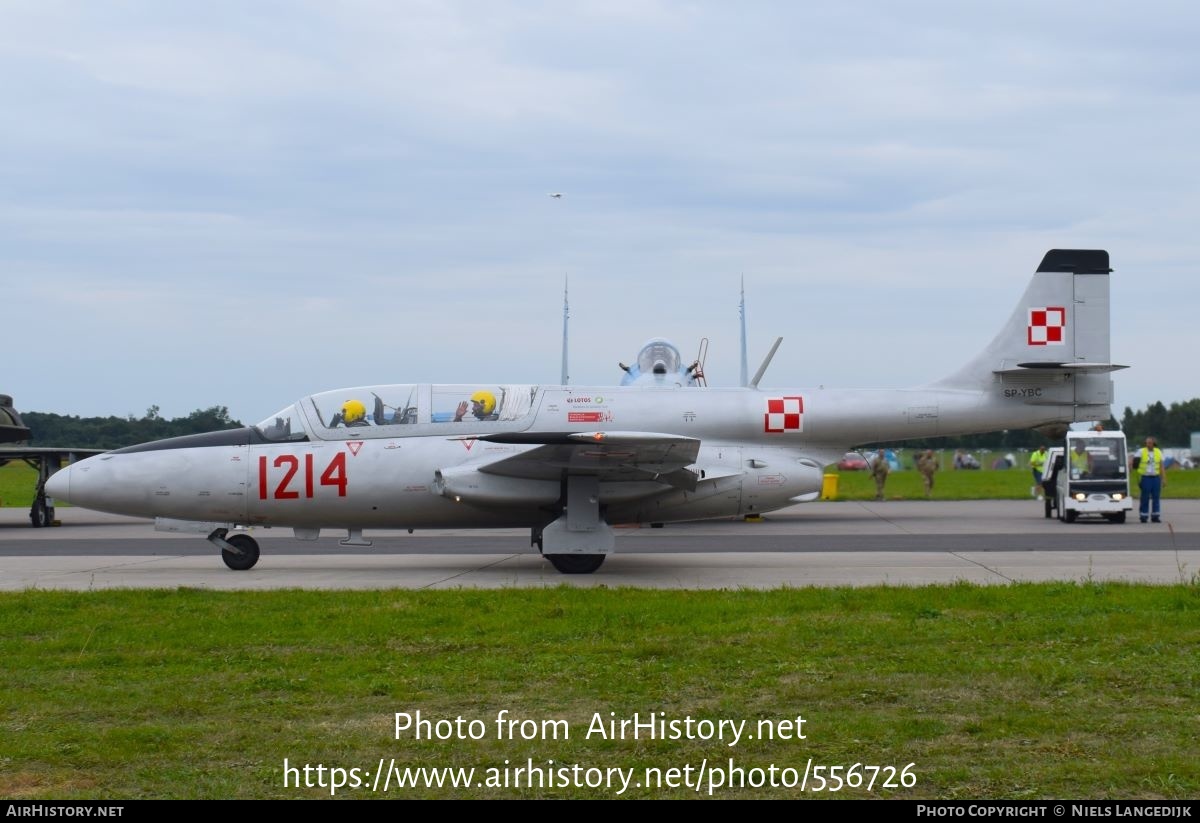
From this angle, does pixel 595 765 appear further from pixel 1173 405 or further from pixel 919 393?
pixel 1173 405

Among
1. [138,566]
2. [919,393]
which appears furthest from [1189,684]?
[138,566]

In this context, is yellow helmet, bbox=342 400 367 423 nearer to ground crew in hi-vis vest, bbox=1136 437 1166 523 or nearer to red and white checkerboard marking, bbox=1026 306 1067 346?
red and white checkerboard marking, bbox=1026 306 1067 346

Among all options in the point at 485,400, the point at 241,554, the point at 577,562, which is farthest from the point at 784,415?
the point at 241,554

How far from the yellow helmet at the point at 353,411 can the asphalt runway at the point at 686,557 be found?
1871mm

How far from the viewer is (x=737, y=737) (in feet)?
19.7

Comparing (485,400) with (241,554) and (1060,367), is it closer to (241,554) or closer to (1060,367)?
(241,554)

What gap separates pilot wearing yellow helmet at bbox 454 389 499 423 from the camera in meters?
15.3

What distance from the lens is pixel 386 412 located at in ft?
49.8

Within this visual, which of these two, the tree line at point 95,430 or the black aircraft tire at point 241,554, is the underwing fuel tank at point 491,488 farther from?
the tree line at point 95,430

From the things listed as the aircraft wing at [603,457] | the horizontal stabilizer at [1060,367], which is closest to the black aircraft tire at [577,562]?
Result: the aircraft wing at [603,457]

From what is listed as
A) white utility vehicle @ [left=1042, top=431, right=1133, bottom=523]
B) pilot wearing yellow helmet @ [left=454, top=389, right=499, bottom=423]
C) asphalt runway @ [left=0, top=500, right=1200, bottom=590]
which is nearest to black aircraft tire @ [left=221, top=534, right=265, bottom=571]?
asphalt runway @ [left=0, top=500, right=1200, bottom=590]

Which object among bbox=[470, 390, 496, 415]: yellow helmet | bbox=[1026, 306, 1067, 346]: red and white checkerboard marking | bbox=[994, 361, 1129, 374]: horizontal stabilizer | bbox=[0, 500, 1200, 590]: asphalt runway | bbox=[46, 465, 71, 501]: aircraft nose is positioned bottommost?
bbox=[0, 500, 1200, 590]: asphalt runway

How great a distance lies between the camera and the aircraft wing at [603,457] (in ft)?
44.7

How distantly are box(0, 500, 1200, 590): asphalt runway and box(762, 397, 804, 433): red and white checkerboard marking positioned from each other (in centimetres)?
174
